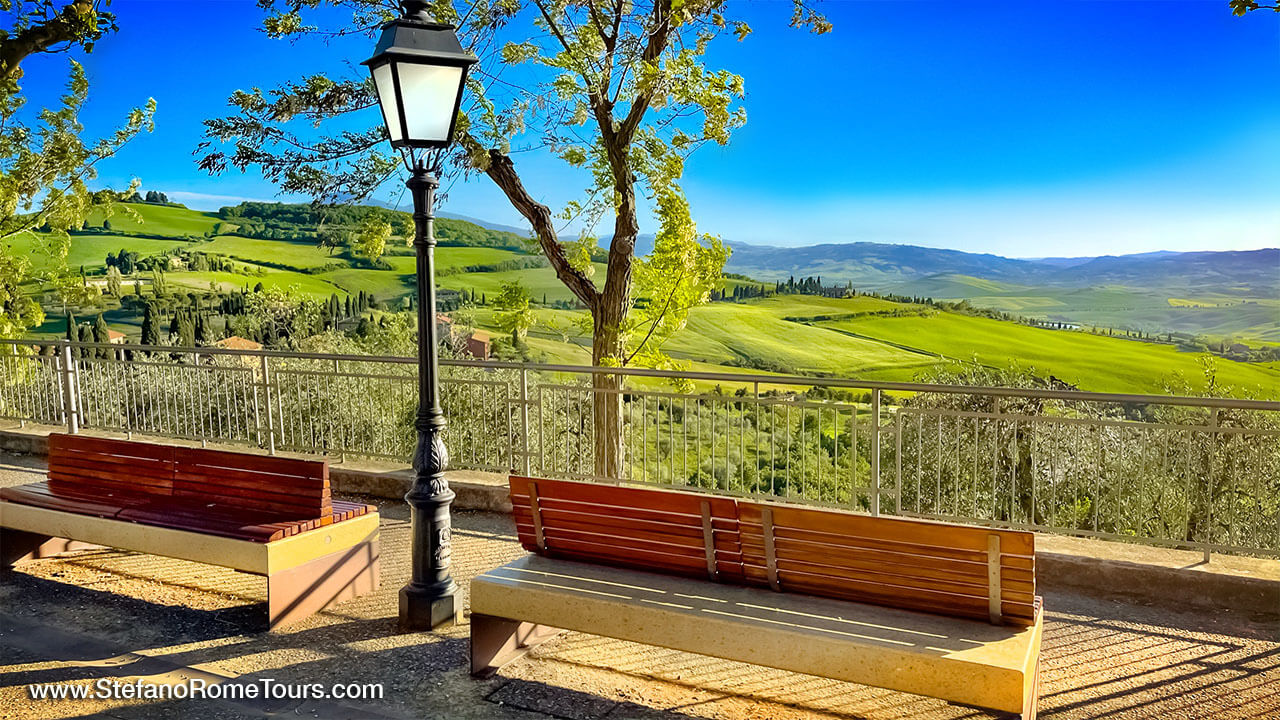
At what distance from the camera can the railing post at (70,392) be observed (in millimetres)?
10234

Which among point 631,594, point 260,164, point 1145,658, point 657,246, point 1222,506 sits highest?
point 260,164

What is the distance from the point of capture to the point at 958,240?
2891 inches

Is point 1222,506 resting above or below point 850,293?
below

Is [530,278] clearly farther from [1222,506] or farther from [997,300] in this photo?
[1222,506]

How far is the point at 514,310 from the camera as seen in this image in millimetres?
10375

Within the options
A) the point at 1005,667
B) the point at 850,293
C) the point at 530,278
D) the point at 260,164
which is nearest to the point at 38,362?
the point at 260,164

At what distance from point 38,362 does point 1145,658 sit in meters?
12.1

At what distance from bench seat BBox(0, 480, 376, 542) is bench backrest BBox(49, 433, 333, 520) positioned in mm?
41

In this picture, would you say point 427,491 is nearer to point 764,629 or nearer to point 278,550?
point 278,550

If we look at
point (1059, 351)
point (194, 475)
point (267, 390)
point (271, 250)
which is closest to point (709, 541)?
point (194, 475)

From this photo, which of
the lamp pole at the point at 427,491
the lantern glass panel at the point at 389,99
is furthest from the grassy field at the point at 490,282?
the lantern glass panel at the point at 389,99

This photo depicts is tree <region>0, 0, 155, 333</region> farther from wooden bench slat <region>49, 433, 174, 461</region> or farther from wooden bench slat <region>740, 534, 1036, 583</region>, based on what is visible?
wooden bench slat <region>740, 534, 1036, 583</region>

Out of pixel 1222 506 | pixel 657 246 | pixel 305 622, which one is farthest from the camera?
pixel 1222 506

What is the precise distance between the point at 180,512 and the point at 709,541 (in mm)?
3474
